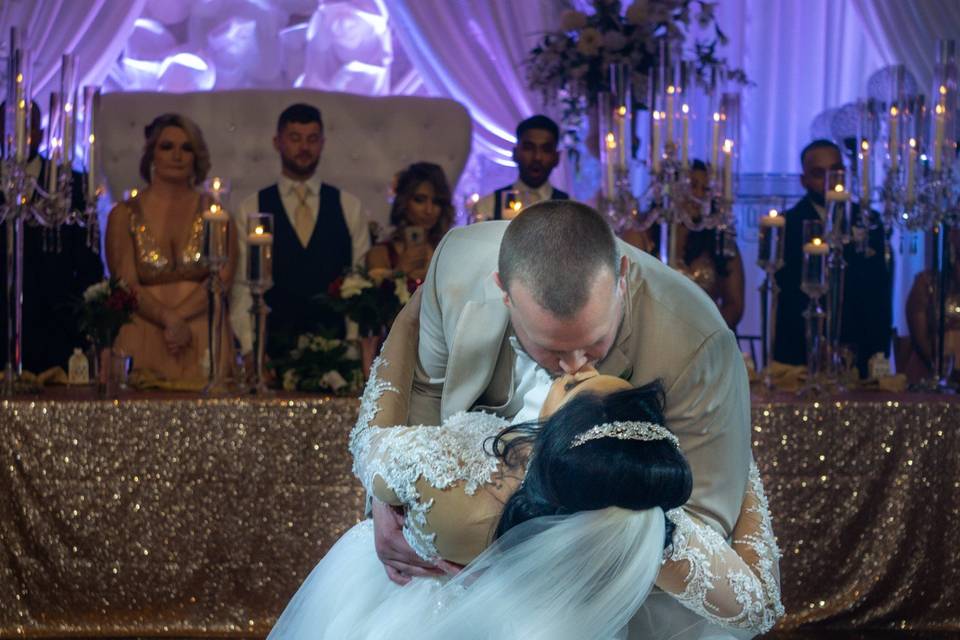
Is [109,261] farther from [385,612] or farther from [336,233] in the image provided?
[385,612]

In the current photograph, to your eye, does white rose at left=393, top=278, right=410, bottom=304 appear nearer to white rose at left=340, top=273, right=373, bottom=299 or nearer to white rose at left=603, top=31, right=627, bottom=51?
white rose at left=340, top=273, right=373, bottom=299

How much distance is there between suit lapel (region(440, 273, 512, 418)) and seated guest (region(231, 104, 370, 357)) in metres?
4.28

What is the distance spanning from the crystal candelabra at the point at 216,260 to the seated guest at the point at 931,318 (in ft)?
8.34

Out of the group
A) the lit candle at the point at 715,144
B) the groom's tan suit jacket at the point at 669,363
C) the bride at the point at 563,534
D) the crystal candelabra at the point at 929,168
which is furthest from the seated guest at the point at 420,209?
the bride at the point at 563,534

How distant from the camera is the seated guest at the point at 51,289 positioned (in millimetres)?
6500

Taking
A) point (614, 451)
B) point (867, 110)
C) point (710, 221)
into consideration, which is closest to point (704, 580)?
point (614, 451)

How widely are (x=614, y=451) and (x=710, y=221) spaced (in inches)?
127

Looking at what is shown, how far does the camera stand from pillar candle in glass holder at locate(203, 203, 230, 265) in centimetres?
454

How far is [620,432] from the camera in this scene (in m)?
1.90

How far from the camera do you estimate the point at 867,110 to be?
5.19 m

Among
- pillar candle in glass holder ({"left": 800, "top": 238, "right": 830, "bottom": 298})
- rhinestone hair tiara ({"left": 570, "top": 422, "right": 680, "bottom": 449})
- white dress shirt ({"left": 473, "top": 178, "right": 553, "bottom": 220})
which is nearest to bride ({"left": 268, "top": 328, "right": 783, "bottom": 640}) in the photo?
rhinestone hair tiara ({"left": 570, "top": 422, "right": 680, "bottom": 449})

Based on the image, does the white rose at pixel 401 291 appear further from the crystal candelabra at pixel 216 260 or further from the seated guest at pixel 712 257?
the seated guest at pixel 712 257

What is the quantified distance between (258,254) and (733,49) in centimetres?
530

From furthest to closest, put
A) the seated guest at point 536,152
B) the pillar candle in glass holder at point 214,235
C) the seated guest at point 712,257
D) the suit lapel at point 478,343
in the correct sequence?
the seated guest at point 536,152 → the seated guest at point 712,257 → the pillar candle in glass holder at point 214,235 → the suit lapel at point 478,343
